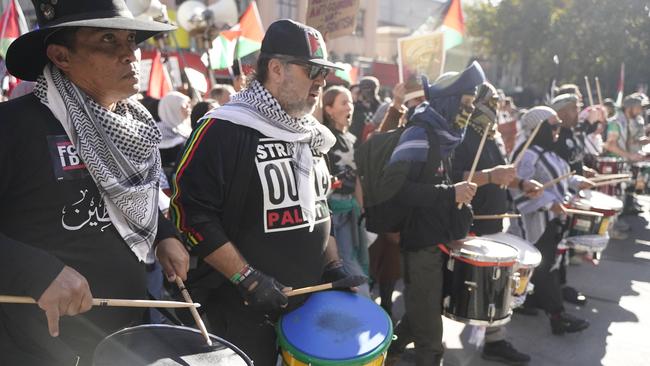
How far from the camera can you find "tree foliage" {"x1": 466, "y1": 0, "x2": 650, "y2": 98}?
25797 mm

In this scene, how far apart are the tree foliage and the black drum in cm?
2705

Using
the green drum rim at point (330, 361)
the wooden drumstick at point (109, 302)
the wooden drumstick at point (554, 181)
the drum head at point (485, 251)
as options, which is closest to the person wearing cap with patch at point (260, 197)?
the green drum rim at point (330, 361)

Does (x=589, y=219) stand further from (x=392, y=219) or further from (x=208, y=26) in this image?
(x=208, y=26)

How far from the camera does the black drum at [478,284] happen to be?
3266 millimetres

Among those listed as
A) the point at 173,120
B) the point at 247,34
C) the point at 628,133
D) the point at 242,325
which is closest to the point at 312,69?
the point at 242,325

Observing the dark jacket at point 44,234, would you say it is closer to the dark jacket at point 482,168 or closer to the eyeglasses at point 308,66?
the eyeglasses at point 308,66

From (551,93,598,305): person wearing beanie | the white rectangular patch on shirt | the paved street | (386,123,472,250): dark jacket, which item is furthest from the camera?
(551,93,598,305): person wearing beanie

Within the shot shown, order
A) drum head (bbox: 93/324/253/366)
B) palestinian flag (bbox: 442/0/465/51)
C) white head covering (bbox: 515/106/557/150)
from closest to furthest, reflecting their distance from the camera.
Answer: drum head (bbox: 93/324/253/366) → white head covering (bbox: 515/106/557/150) → palestinian flag (bbox: 442/0/465/51)

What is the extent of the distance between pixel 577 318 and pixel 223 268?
12.8 ft

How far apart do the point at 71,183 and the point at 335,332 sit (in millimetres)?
1093

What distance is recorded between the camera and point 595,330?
471 centimetres

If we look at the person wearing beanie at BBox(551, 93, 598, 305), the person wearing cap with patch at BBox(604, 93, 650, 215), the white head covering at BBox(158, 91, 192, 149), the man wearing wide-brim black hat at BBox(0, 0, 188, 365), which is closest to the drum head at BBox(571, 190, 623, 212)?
the person wearing beanie at BBox(551, 93, 598, 305)

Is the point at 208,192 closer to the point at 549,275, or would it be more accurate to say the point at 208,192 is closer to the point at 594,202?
the point at 549,275

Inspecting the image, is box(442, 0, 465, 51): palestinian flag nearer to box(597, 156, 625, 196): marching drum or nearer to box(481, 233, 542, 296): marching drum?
box(481, 233, 542, 296): marching drum
